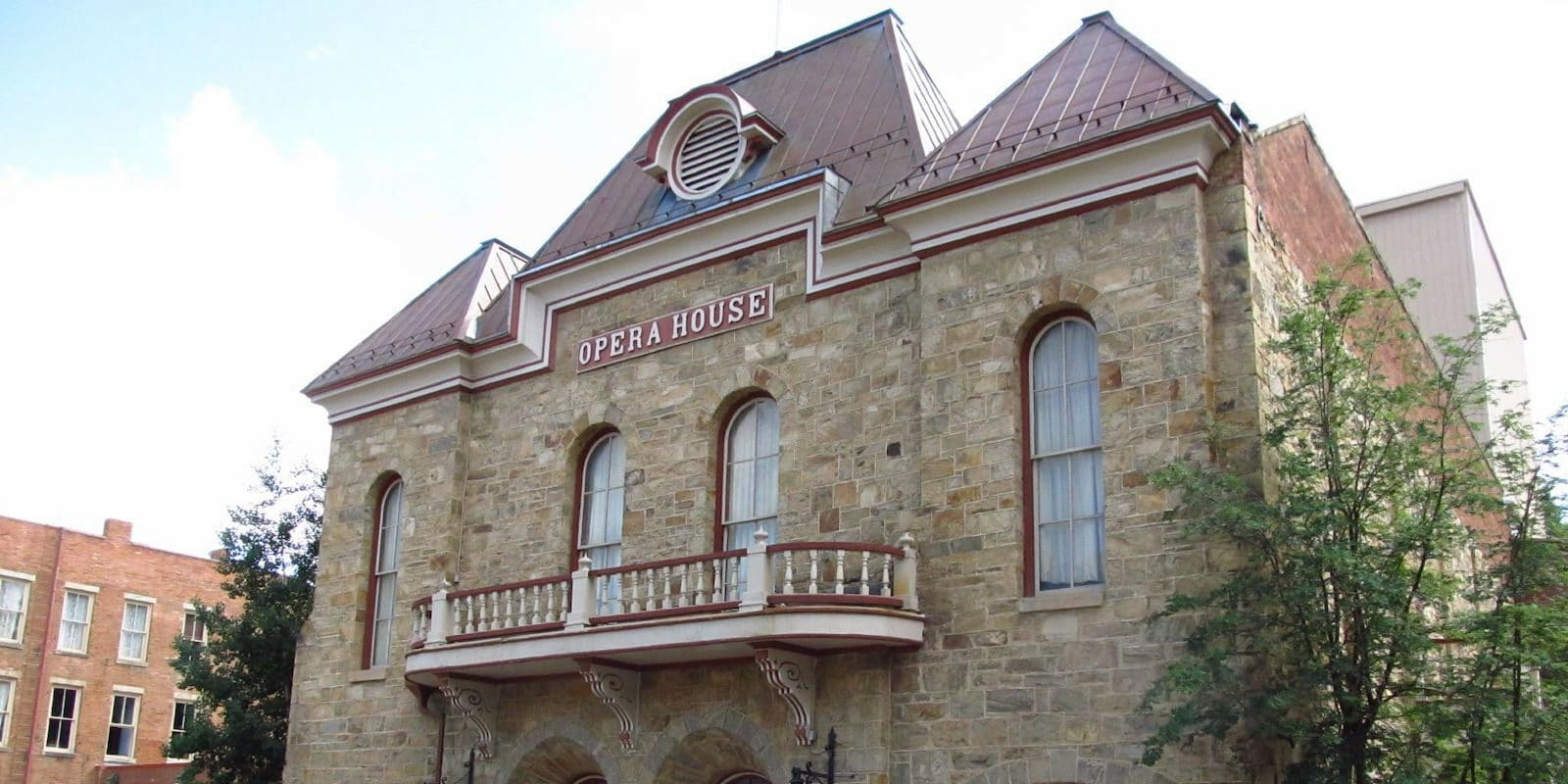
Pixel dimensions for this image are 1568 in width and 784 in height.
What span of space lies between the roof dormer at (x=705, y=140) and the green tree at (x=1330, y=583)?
26.0 ft

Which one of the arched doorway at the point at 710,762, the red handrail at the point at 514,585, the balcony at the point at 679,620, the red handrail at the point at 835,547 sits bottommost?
the arched doorway at the point at 710,762

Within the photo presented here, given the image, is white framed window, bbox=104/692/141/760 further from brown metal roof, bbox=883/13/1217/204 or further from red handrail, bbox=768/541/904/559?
brown metal roof, bbox=883/13/1217/204

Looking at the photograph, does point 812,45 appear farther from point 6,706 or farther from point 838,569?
point 6,706

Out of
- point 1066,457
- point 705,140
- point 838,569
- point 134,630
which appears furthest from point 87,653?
point 1066,457

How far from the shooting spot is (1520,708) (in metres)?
11.9

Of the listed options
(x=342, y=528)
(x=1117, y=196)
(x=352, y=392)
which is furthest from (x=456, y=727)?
(x=1117, y=196)

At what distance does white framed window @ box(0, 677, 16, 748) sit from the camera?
116 ft

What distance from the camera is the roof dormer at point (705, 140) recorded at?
19078 millimetres

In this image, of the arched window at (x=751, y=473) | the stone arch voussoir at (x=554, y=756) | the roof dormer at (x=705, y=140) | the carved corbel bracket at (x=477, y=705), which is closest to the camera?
the arched window at (x=751, y=473)

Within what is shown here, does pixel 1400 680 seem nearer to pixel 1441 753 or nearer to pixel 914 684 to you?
pixel 1441 753

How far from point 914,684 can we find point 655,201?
8.28 m

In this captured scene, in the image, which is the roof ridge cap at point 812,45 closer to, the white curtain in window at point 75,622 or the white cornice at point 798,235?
the white cornice at point 798,235

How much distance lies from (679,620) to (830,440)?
265cm

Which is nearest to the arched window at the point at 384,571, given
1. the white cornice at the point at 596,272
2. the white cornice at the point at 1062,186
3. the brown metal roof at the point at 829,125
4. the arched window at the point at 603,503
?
the white cornice at the point at 596,272
